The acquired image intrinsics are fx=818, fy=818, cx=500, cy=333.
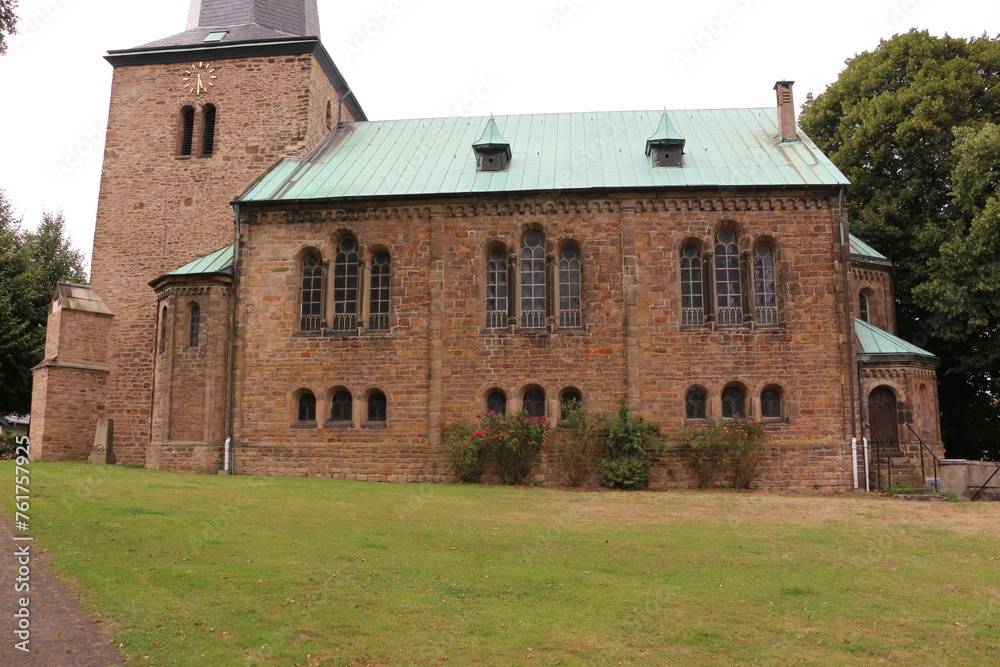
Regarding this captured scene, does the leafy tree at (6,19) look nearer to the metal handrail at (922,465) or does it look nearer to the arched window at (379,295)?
the arched window at (379,295)

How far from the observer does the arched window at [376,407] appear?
25984 millimetres

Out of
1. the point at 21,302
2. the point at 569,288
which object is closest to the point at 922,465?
the point at 569,288

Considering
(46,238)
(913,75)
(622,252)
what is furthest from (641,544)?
(46,238)

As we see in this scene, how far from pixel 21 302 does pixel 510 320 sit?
26.2 m

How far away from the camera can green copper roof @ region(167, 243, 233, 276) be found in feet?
88.2

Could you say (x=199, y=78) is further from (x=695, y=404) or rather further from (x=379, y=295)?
(x=695, y=404)

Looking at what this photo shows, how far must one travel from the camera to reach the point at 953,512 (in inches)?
750

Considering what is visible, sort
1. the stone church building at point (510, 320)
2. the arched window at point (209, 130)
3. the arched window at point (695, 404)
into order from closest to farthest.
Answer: the stone church building at point (510, 320), the arched window at point (695, 404), the arched window at point (209, 130)

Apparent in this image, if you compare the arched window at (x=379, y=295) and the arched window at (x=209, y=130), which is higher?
the arched window at (x=209, y=130)

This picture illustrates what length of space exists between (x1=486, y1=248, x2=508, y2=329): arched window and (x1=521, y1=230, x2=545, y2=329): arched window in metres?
0.59

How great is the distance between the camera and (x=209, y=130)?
3161 centimetres

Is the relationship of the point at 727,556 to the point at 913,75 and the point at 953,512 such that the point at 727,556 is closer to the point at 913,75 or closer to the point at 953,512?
the point at 953,512

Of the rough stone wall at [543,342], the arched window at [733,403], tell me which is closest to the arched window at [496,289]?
the rough stone wall at [543,342]

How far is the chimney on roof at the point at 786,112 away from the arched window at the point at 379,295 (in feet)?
47.6
